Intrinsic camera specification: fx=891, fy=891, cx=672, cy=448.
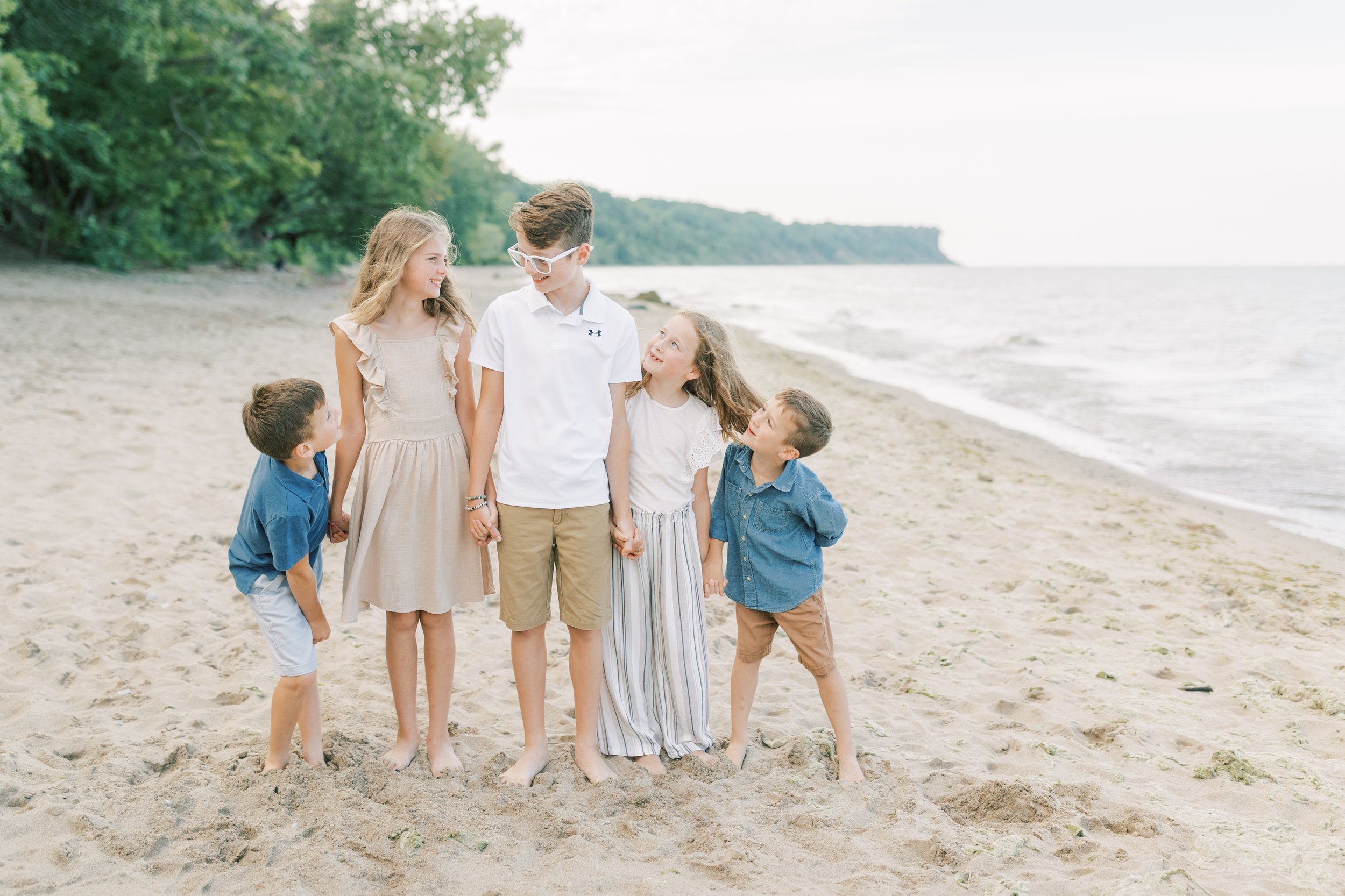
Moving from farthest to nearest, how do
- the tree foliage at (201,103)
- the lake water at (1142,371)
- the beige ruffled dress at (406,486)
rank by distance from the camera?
the tree foliage at (201,103), the lake water at (1142,371), the beige ruffled dress at (406,486)

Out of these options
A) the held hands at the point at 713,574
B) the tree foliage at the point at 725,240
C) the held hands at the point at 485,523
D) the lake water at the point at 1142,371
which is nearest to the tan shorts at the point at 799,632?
the held hands at the point at 713,574

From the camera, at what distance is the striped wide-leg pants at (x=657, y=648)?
304cm

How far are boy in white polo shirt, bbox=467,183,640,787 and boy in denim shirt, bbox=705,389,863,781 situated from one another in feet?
1.25

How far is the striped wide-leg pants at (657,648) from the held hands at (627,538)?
0.24 ft

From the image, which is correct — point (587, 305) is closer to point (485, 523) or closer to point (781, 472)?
point (485, 523)

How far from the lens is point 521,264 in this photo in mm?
2621

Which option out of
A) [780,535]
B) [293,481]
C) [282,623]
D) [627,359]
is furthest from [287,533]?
[780,535]

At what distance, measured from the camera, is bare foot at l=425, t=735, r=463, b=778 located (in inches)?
116

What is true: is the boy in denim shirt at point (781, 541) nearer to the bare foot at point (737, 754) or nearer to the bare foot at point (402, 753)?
the bare foot at point (737, 754)

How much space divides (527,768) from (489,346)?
1.39 metres

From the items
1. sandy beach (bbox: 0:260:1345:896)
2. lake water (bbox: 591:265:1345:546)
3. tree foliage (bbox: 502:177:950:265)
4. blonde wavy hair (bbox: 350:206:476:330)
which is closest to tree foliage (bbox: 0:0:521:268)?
lake water (bbox: 591:265:1345:546)

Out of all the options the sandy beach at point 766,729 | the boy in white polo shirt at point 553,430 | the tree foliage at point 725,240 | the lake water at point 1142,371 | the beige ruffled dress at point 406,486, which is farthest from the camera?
the tree foliage at point 725,240

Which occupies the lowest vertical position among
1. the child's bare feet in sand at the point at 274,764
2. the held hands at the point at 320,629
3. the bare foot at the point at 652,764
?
the bare foot at the point at 652,764

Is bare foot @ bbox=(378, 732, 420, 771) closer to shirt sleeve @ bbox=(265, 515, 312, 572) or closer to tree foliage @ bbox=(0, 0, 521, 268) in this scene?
shirt sleeve @ bbox=(265, 515, 312, 572)
